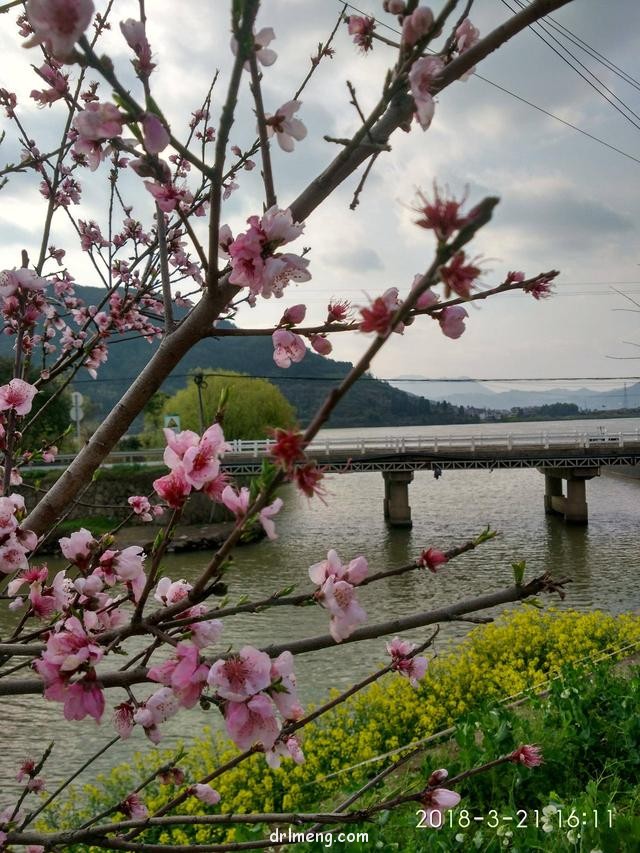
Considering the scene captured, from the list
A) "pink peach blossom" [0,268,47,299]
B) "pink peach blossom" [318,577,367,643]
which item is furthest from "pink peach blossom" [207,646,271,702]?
"pink peach blossom" [0,268,47,299]

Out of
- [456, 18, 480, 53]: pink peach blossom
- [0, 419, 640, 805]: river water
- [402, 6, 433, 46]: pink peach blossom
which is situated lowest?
[0, 419, 640, 805]: river water

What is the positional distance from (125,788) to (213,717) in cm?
246

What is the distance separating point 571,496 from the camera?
2706 cm

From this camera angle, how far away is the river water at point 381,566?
909 cm

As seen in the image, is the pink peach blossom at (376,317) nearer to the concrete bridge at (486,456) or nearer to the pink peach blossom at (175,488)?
the pink peach blossom at (175,488)

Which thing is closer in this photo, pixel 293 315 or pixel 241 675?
pixel 241 675

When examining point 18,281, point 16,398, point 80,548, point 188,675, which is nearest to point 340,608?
point 188,675

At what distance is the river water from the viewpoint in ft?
29.8

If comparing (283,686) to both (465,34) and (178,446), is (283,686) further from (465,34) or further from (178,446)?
(465,34)

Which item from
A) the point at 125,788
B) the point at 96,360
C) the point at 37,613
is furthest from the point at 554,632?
the point at 37,613

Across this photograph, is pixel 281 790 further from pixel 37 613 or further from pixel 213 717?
pixel 37 613

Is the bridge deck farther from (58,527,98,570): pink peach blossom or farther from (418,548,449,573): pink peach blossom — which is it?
(418,548,449,573): pink peach blossom

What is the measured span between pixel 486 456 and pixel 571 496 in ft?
12.4

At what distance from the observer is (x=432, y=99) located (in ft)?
4.51
